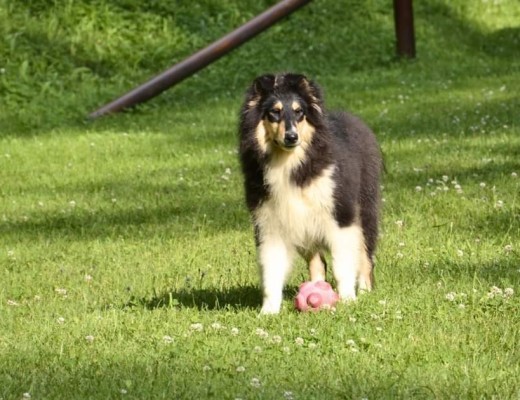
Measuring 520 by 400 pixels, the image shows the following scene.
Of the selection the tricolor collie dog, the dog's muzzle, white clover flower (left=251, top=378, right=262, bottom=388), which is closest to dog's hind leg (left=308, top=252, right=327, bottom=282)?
the tricolor collie dog

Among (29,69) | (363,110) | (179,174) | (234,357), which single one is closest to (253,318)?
(234,357)

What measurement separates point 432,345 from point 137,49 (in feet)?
51.4

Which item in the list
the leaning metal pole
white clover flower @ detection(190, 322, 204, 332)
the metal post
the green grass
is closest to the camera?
the green grass

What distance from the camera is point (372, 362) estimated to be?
6395 mm

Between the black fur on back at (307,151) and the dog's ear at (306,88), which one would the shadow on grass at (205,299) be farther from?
the dog's ear at (306,88)

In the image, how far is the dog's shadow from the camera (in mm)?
8070

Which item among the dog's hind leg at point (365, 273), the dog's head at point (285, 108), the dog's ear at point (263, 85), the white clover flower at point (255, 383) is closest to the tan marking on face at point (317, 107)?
the dog's head at point (285, 108)

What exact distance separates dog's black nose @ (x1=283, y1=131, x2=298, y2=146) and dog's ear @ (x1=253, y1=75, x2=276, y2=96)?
334 mm

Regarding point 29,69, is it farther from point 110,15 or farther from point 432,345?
point 432,345

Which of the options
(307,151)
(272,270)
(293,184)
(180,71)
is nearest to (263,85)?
(307,151)

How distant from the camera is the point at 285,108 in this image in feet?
24.9

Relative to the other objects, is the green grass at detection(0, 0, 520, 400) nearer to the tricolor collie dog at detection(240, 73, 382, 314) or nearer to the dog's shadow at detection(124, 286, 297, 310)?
the dog's shadow at detection(124, 286, 297, 310)

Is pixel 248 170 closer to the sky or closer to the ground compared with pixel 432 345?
closer to the sky

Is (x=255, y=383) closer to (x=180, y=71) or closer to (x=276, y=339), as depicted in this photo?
(x=276, y=339)
